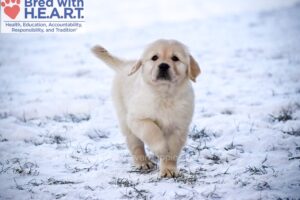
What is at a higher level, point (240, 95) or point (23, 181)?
point (240, 95)

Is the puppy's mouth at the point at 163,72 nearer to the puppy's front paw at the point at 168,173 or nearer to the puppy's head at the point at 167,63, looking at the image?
the puppy's head at the point at 167,63

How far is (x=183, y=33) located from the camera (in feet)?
35.3

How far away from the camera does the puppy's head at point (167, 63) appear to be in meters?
3.61

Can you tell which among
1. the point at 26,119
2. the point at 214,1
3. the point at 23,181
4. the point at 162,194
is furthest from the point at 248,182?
the point at 214,1

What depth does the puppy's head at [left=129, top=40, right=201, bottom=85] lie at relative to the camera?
3.61 metres

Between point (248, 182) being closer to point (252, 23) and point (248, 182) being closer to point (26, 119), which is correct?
point (26, 119)

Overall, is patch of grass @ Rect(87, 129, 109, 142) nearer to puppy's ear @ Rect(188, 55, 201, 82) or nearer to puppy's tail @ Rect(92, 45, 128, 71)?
puppy's tail @ Rect(92, 45, 128, 71)

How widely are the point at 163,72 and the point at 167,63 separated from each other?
0.25 ft

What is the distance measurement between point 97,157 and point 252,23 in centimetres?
802

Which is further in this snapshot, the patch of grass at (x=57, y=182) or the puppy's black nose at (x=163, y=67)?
the puppy's black nose at (x=163, y=67)

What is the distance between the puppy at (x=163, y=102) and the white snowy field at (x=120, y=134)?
23cm

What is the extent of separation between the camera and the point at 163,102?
368cm

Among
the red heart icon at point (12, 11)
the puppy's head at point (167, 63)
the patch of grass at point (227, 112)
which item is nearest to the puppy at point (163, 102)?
the puppy's head at point (167, 63)

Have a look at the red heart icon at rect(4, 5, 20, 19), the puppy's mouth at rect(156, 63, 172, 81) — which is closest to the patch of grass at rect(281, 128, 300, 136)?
the puppy's mouth at rect(156, 63, 172, 81)
